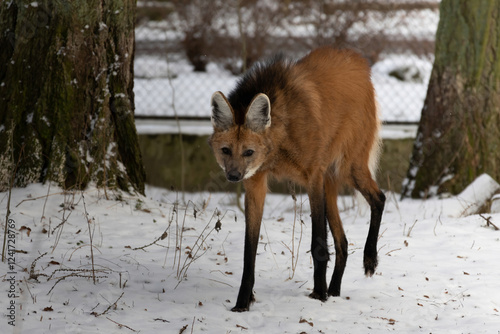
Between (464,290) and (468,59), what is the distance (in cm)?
307

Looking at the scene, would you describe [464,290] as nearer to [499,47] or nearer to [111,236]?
[111,236]

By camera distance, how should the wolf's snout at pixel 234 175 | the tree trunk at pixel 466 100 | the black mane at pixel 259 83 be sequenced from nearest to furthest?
1. the wolf's snout at pixel 234 175
2. the black mane at pixel 259 83
3. the tree trunk at pixel 466 100

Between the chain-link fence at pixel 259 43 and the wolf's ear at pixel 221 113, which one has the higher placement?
the chain-link fence at pixel 259 43

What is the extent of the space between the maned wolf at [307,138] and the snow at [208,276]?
0.70ft

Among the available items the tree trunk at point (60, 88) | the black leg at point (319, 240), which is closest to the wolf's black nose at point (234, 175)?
the black leg at point (319, 240)

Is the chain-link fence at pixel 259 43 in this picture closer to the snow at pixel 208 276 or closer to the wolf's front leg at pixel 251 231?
the snow at pixel 208 276

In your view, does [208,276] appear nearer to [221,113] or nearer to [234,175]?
[234,175]

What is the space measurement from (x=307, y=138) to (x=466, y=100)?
10.4ft

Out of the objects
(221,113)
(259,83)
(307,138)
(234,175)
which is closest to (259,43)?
(259,83)

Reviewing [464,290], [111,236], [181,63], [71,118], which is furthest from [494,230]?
[181,63]

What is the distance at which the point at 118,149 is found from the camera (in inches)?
187

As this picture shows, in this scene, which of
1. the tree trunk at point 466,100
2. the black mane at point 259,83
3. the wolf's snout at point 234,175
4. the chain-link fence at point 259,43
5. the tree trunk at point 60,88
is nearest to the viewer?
the wolf's snout at point 234,175

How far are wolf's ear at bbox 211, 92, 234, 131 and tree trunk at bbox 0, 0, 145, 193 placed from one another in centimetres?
142

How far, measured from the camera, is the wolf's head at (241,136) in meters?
3.36
